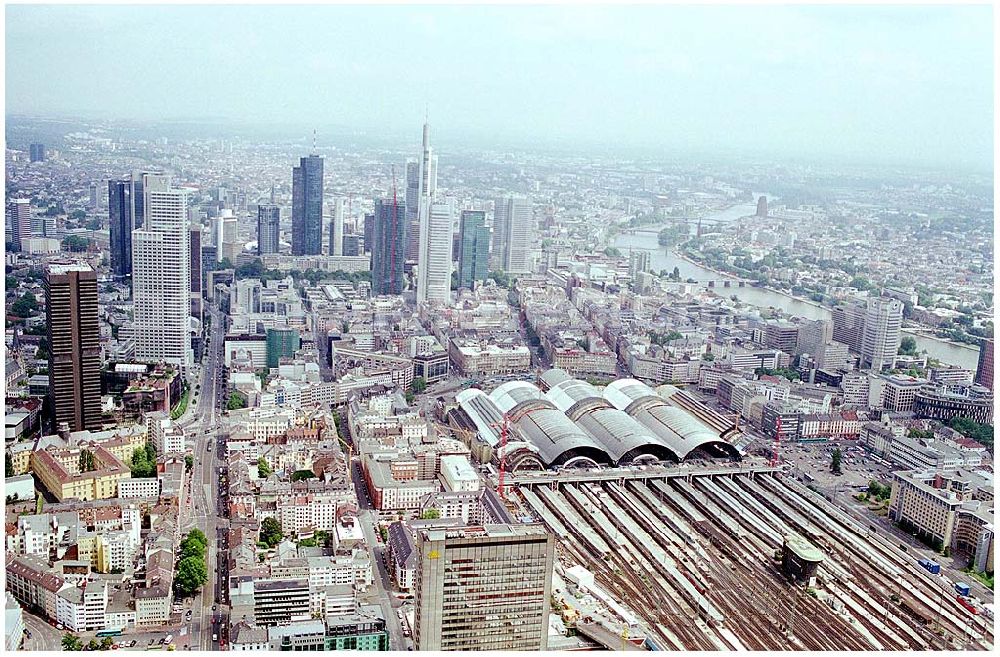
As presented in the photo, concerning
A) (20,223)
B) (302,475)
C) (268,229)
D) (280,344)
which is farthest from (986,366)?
(20,223)

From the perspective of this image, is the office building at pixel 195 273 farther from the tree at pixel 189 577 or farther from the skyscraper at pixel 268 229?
the tree at pixel 189 577

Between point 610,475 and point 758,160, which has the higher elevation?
point 758,160

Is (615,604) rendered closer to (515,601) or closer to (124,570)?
(515,601)

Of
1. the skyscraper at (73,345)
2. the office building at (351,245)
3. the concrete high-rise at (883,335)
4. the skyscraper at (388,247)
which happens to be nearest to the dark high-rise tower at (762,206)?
the concrete high-rise at (883,335)

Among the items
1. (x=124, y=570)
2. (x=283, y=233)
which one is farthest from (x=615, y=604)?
(x=283, y=233)

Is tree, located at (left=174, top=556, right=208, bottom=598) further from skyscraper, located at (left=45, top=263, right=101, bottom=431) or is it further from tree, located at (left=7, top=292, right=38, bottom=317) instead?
tree, located at (left=7, top=292, right=38, bottom=317)

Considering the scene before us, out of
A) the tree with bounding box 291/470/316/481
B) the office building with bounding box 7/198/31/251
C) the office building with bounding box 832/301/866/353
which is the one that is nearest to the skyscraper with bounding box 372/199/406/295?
the office building with bounding box 7/198/31/251

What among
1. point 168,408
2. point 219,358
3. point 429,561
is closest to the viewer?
point 429,561
